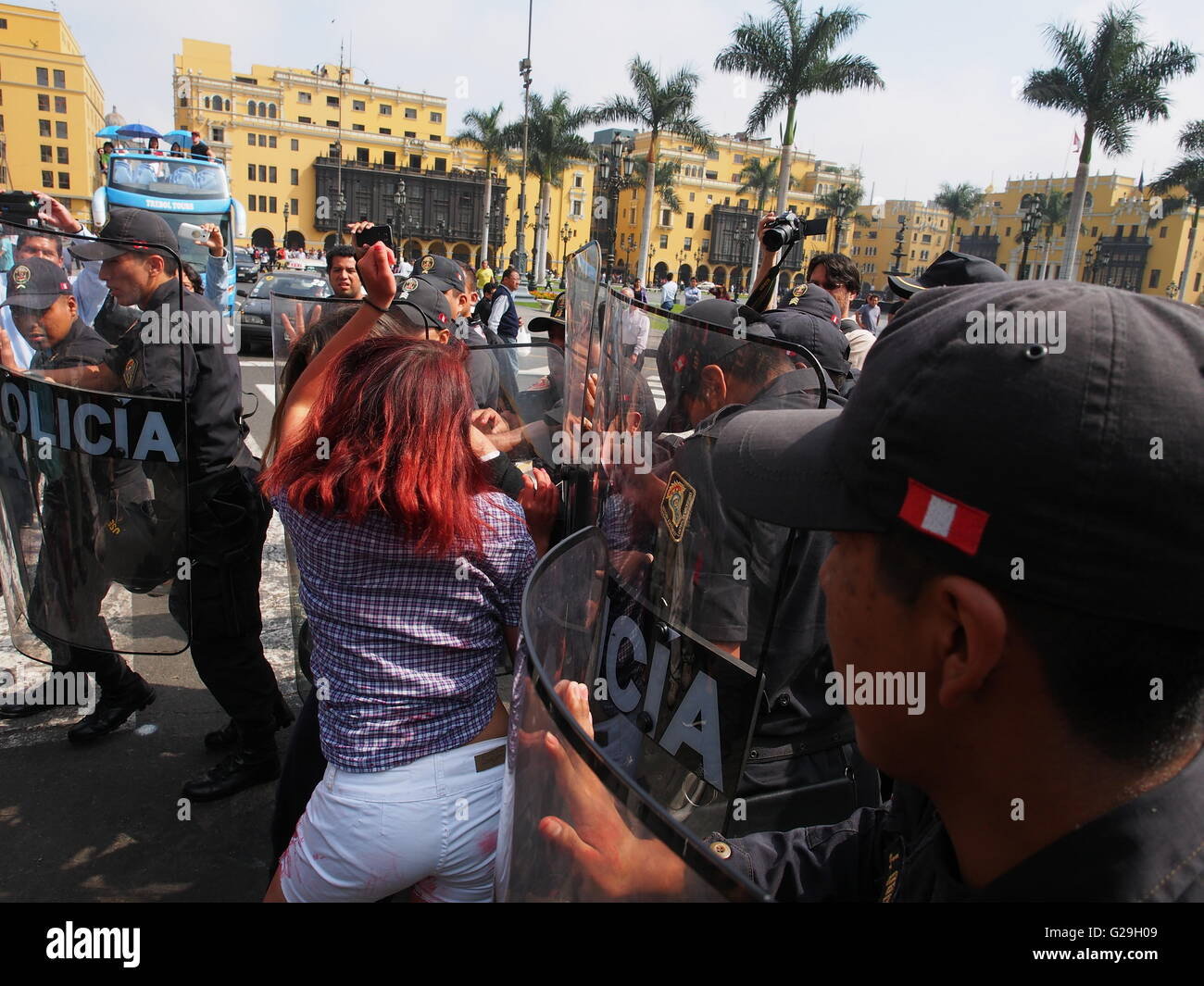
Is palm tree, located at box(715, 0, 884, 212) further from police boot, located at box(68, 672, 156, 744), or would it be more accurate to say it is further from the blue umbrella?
police boot, located at box(68, 672, 156, 744)

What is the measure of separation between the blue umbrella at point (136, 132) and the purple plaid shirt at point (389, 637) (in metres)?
22.1

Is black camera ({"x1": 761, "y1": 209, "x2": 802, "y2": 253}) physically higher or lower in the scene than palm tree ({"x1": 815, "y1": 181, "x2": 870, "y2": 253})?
lower

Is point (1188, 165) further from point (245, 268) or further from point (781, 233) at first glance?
point (781, 233)

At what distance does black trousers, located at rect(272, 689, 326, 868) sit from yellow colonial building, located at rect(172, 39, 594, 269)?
240 ft

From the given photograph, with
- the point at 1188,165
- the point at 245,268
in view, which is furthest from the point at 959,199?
the point at 245,268

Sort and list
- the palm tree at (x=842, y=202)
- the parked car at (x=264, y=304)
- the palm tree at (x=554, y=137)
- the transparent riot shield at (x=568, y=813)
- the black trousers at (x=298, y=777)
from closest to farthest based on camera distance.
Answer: the transparent riot shield at (x=568, y=813) < the black trousers at (x=298, y=777) < the parked car at (x=264, y=304) < the palm tree at (x=554, y=137) < the palm tree at (x=842, y=202)

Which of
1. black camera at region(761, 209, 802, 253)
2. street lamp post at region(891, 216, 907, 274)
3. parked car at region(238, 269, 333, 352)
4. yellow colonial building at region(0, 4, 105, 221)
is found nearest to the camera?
black camera at region(761, 209, 802, 253)

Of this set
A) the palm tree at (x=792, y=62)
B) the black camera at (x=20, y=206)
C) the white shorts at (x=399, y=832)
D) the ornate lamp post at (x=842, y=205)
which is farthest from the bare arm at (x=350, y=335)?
the ornate lamp post at (x=842, y=205)

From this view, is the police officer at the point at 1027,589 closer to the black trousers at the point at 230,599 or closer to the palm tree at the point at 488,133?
the black trousers at the point at 230,599

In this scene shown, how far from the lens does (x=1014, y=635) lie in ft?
2.56

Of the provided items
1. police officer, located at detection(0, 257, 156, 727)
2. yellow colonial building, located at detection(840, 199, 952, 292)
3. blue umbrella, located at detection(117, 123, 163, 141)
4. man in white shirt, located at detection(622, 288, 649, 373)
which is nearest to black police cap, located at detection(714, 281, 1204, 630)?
man in white shirt, located at detection(622, 288, 649, 373)

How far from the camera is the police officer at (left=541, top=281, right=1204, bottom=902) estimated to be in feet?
2.33

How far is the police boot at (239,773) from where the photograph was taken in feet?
10.5
